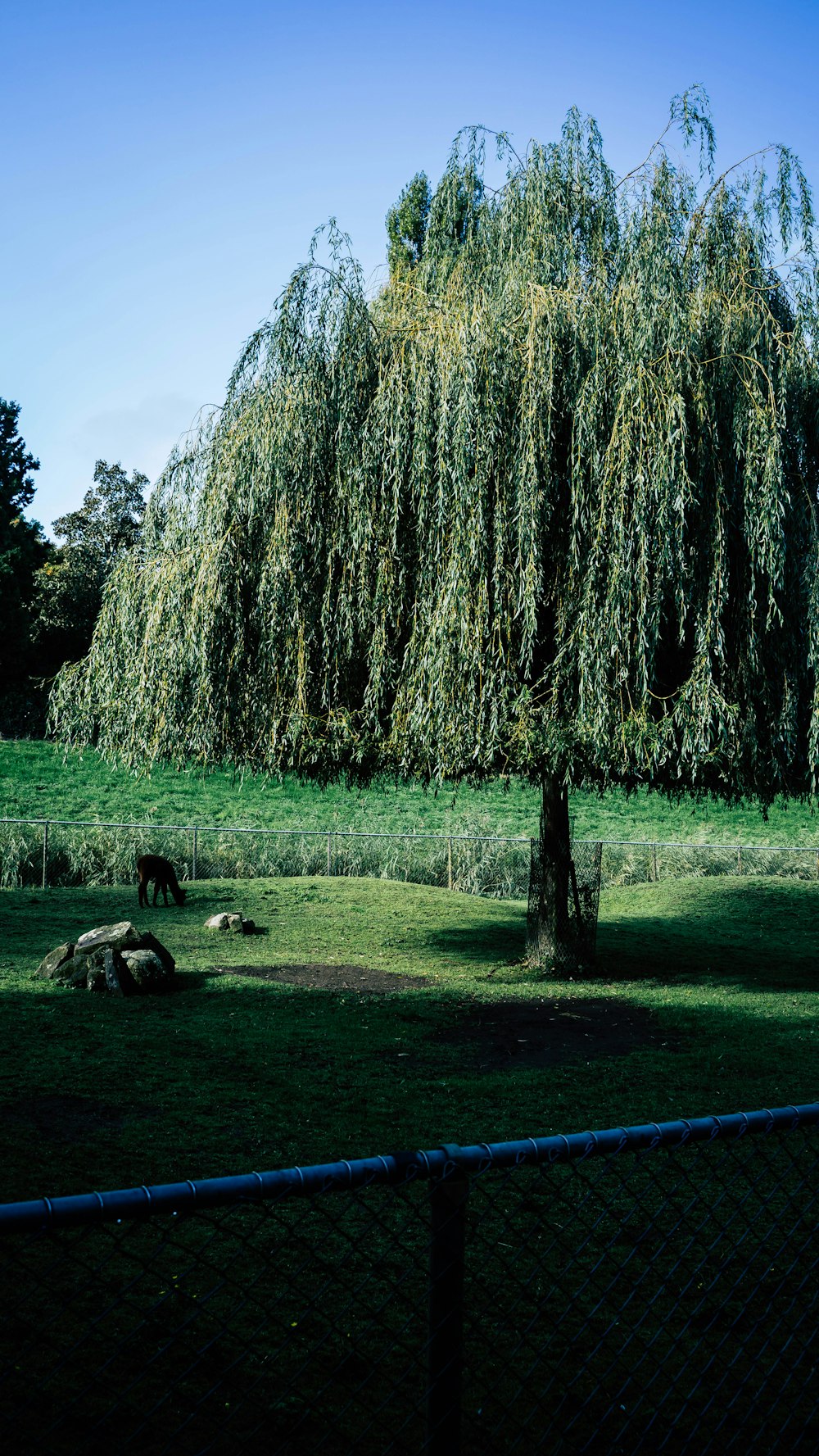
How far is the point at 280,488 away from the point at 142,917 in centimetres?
781

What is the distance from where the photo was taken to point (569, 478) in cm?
1012

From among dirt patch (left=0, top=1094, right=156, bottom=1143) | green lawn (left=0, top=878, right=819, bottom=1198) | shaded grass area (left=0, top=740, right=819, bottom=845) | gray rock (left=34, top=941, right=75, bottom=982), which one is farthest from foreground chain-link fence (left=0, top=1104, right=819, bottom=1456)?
shaded grass area (left=0, top=740, right=819, bottom=845)

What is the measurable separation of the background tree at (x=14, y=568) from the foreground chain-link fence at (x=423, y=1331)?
1331 inches

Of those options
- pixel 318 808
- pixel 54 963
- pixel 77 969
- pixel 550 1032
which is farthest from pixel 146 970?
pixel 318 808

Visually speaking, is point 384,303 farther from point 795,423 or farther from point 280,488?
point 795,423

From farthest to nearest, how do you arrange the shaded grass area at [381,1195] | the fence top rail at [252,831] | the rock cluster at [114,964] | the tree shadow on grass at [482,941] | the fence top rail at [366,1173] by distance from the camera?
the fence top rail at [252,831]
the tree shadow on grass at [482,941]
the rock cluster at [114,964]
the shaded grass area at [381,1195]
the fence top rail at [366,1173]

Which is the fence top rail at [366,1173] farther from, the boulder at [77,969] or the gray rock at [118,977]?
the boulder at [77,969]

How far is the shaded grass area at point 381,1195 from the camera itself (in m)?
3.41

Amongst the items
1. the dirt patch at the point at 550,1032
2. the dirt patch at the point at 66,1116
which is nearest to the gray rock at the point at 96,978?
the dirt patch at the point at 550,1032

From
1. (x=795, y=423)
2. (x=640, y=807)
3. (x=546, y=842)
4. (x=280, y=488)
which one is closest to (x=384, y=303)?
(x=280, y=488)

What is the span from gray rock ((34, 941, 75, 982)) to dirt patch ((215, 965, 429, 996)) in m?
1.60

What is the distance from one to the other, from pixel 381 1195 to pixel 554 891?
7327 mm

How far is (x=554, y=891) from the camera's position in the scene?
1248 centimetres

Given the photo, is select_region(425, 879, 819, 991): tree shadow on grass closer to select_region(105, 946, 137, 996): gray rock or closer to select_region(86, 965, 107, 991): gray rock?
select_region(105, 946, 137, 996): gray rock
